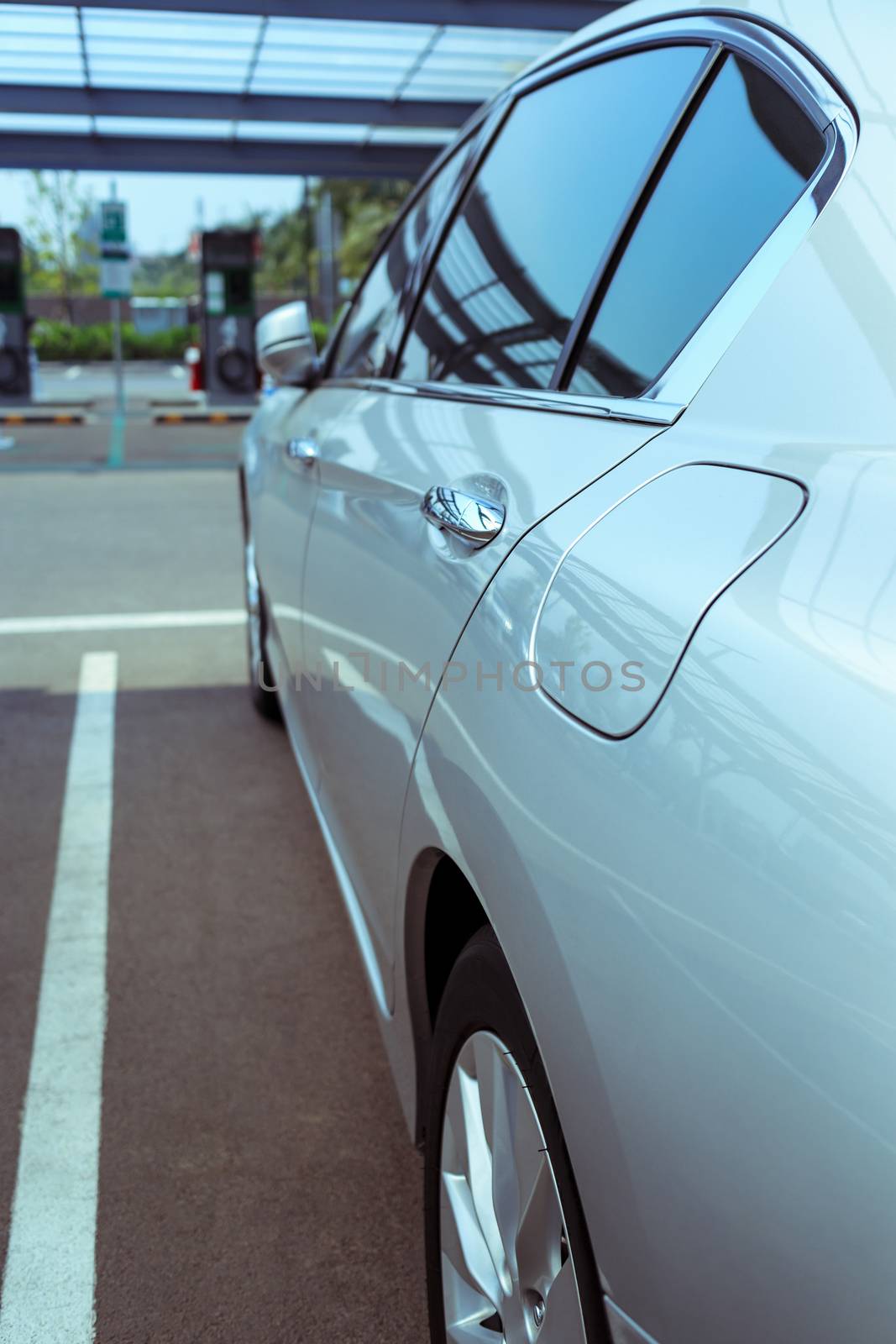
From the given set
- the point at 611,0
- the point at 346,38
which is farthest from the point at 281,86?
the point at 611,0

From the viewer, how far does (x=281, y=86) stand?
11398 millimetres

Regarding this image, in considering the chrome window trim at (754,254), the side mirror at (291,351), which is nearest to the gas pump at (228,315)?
the side mirror at (291,351)

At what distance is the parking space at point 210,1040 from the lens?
1.97 m

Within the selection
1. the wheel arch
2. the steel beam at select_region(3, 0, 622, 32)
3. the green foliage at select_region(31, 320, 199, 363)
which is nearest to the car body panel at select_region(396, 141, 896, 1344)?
the wheel arch

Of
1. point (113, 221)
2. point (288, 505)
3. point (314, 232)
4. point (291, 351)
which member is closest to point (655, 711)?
point (288, 505)

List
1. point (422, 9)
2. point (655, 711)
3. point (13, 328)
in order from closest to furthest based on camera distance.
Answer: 1. point (655, 711)
2. point (422, 9)
3. point (13, 328)

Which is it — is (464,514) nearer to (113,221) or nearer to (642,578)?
(642,578)

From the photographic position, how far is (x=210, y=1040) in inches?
103

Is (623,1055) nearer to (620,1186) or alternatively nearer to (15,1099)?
(620,1186)

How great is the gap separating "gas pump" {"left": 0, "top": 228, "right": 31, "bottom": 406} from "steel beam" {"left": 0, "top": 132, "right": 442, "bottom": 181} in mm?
4439

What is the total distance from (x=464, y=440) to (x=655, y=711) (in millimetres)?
820

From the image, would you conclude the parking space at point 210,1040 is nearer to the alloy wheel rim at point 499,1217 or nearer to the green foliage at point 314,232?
the alloy wheel rim at point 499,1217

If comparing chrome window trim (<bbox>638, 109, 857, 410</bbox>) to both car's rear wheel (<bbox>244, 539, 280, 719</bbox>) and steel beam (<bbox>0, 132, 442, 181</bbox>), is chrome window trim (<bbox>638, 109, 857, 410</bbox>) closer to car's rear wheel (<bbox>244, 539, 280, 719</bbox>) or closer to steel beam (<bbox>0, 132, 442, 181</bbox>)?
car's rear wheel (<bbox>244, 539, 280, 719</bbox>)

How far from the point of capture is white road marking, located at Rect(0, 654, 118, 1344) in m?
1.92
